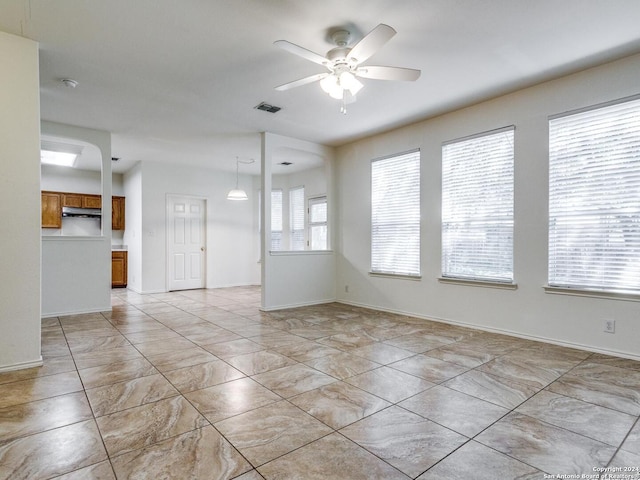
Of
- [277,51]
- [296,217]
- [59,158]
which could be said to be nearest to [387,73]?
[277,51]

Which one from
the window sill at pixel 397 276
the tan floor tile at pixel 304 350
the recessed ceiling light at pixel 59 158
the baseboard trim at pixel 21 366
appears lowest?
the tan floor tile at pixel 304 350

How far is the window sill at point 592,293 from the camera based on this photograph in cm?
321

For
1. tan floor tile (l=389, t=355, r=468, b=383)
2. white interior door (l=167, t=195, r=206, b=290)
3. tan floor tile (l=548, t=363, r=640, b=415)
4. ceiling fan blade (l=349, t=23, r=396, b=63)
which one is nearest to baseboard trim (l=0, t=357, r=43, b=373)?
tan floor tile (l=389, t=355, r=468, b=383)

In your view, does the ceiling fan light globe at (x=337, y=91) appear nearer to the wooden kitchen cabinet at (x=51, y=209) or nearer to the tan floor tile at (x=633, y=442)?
the tan floor tile at (x=633, y=442)

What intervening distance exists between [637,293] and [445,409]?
2.34m

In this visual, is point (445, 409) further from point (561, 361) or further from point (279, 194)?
point (279, 194)

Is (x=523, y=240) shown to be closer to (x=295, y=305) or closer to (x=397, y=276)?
(x=397, y=276)

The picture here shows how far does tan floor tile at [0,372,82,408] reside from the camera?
2389 millimetres

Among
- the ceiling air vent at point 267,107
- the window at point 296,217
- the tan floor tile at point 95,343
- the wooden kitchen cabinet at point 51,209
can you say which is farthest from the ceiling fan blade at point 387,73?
the wooden kitchen cabinet at point 51,209

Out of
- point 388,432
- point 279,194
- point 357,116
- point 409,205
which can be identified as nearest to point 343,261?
point 409,205

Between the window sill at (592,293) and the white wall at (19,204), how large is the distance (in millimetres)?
4942

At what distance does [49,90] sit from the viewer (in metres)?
3.95

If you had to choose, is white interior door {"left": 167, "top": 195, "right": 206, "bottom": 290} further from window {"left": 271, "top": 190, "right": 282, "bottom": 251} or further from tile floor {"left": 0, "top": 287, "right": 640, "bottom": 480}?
tile floor {"left": 0, "top": 287, "right": 640, "bottom": 480}

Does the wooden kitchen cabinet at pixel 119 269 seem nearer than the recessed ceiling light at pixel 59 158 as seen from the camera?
No
